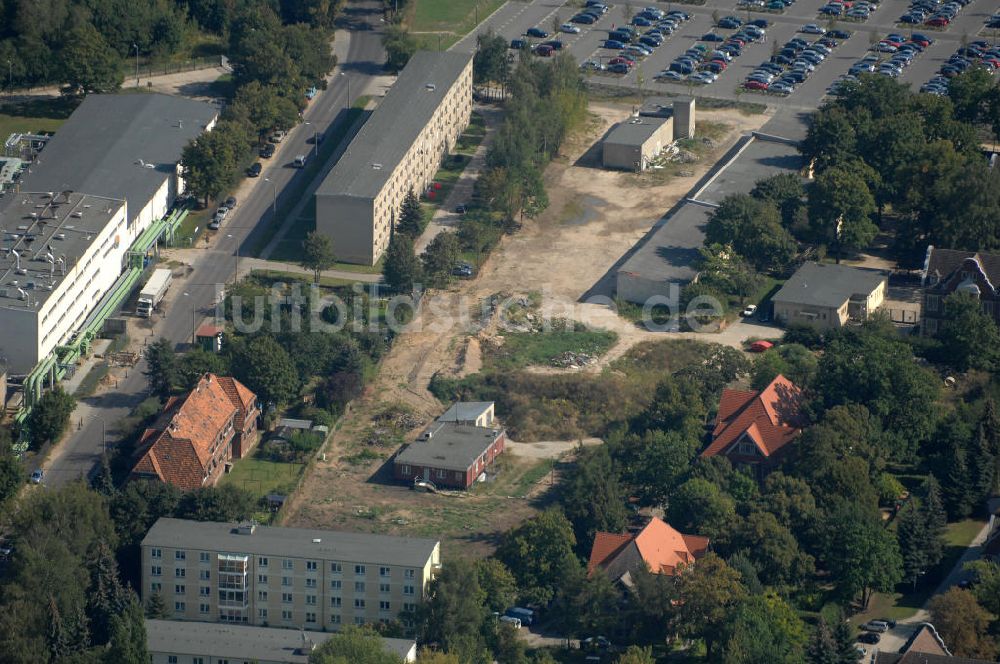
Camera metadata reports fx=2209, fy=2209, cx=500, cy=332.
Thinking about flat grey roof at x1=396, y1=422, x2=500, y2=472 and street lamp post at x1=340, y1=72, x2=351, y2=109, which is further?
street lamp post at x1=340, y1=72, x2=351, y2=109

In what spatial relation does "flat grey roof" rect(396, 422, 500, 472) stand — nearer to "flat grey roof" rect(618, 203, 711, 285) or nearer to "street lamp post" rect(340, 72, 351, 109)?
"flat grey roof" rect(618, 203, 711, 285)

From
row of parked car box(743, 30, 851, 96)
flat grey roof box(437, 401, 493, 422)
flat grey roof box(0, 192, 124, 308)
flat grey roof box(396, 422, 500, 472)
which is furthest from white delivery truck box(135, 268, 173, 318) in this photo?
row of parked car box(743, 30, 851, 96)

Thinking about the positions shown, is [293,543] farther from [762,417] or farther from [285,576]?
[762,417]

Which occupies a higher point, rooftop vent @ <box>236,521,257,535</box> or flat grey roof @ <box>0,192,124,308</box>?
flat grey roof @ <box>0,192,124,308</box>

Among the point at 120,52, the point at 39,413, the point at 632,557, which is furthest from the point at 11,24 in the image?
the point at 632,557

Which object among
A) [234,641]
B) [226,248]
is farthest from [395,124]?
[234,641]

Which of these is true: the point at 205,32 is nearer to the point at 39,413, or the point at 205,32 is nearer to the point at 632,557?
the point at 39,413
